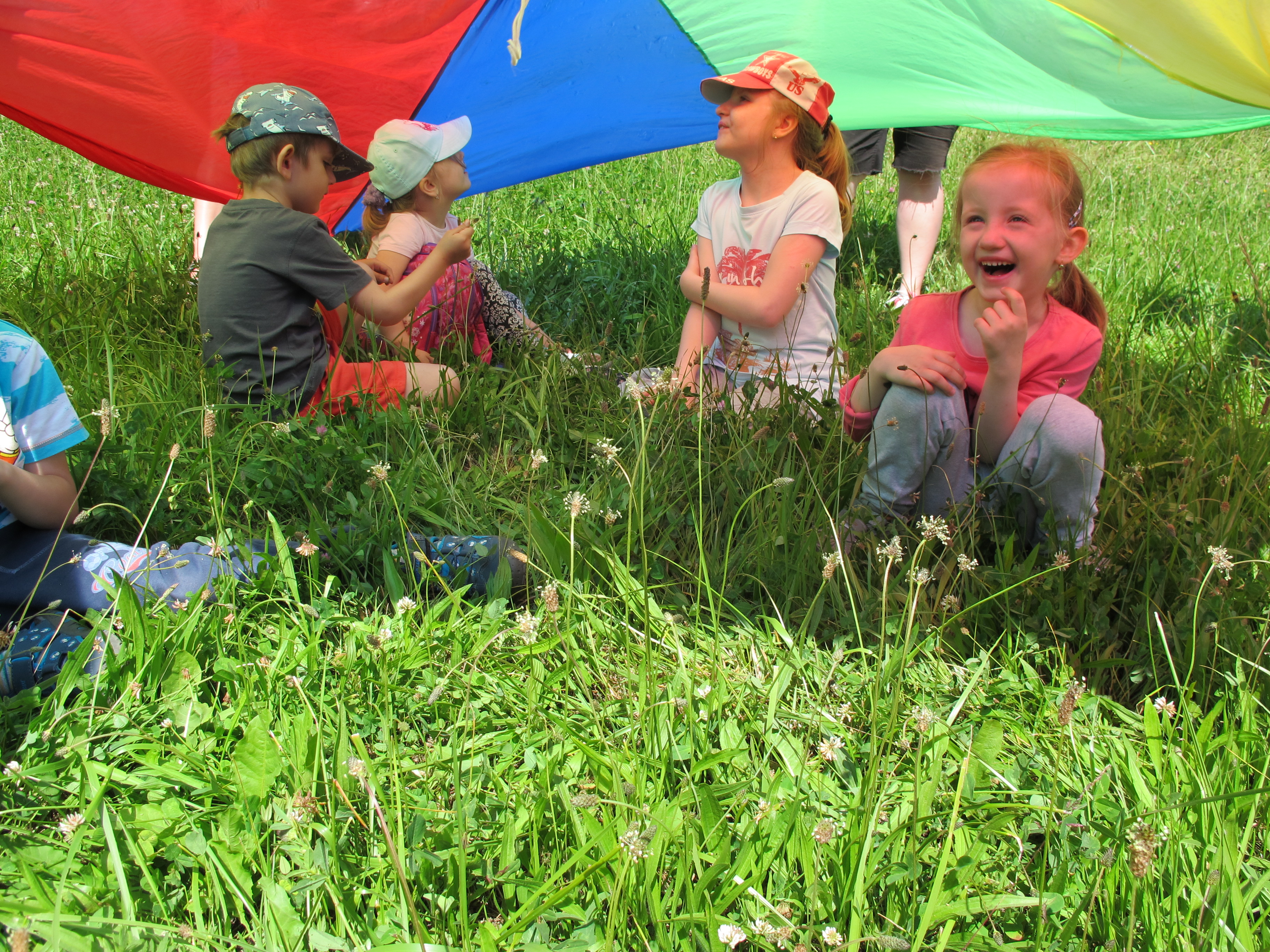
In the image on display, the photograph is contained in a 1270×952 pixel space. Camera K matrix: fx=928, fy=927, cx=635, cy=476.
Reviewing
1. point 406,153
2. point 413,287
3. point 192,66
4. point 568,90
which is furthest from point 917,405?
point 192,66

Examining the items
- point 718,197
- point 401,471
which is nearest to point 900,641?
point 401,471

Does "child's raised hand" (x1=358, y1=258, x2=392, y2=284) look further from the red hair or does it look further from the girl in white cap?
the red hair

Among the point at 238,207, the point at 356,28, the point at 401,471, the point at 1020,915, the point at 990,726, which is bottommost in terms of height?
the point at 1020,915

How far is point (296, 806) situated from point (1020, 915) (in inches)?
42.3

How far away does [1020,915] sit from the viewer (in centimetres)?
135

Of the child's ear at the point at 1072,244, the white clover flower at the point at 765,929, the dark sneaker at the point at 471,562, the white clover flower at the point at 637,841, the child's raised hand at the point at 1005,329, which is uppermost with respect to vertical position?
the child's ear at the point at 1072,244

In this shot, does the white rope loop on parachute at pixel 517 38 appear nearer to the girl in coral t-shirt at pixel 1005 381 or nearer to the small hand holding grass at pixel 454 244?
the small hand holding grass at pixel 454 244

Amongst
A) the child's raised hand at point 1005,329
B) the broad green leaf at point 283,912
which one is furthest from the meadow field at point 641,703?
the child's raised hand at point 1005,329

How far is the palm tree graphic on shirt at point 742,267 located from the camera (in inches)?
124

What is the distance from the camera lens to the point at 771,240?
10.2 feet

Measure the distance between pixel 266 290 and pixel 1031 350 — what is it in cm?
227

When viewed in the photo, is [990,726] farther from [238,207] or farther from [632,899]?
[238,207]

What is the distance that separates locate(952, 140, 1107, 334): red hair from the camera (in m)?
2.24

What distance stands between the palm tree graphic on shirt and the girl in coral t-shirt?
2.78 feet
